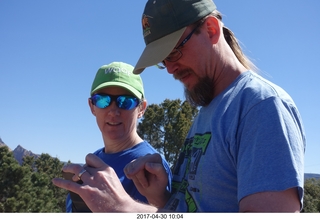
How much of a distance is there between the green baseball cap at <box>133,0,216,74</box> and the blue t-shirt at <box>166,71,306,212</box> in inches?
14.7

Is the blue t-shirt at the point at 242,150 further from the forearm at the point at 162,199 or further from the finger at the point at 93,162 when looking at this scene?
the finger at the point at 93,162

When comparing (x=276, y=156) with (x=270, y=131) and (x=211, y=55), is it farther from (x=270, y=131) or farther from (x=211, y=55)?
(x=211, y=55)

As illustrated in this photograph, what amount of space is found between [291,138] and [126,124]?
1730 mm

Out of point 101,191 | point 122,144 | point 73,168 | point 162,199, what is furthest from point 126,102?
point 101,191

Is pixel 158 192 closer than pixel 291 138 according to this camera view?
No

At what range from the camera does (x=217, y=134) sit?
1312mm

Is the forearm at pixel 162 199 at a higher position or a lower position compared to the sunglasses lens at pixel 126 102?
lower

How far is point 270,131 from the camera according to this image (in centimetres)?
108

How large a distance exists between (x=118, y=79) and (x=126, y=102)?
0.20 m

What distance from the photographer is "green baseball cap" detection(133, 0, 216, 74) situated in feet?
5.20

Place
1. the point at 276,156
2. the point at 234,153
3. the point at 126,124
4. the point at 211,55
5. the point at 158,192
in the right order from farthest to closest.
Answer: the point at 126,124
the point at 158,192
the point at 211,55
the point at 234,153
the point at 276,156

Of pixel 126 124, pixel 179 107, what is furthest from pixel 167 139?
pixel 126 124

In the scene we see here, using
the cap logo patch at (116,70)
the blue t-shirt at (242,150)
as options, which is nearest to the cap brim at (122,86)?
the cap logo patch at (116,70)

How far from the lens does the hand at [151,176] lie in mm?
1668
